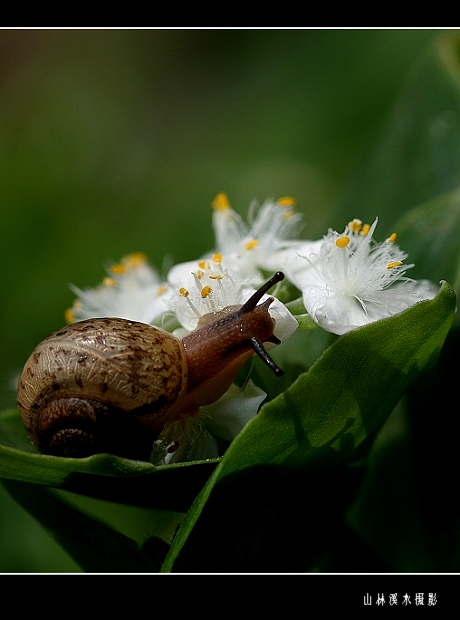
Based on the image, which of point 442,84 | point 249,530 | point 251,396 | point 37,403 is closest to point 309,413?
point 251,396

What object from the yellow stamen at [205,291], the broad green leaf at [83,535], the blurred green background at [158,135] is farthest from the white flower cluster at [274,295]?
the blurred green background at [158,135]

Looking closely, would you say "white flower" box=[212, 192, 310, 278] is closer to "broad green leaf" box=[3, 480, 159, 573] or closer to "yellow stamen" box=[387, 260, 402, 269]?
"yellow stamen" box=[387, 260, 402, 269]

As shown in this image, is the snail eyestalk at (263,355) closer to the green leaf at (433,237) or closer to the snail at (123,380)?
the snail at (123,380)

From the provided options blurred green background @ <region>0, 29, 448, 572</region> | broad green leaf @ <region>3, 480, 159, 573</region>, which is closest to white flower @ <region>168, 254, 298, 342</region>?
broad green leaf @ <region>3, 480, 159, 573</region>

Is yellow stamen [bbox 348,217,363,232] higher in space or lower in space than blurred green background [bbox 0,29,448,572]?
lower

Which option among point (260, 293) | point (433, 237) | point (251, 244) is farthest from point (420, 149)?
point (260, 293)

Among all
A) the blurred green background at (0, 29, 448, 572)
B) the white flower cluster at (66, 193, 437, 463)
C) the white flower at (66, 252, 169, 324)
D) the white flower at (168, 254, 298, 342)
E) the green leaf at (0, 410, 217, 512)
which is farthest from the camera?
the blurred green background at (0, 29, 448, 572)
